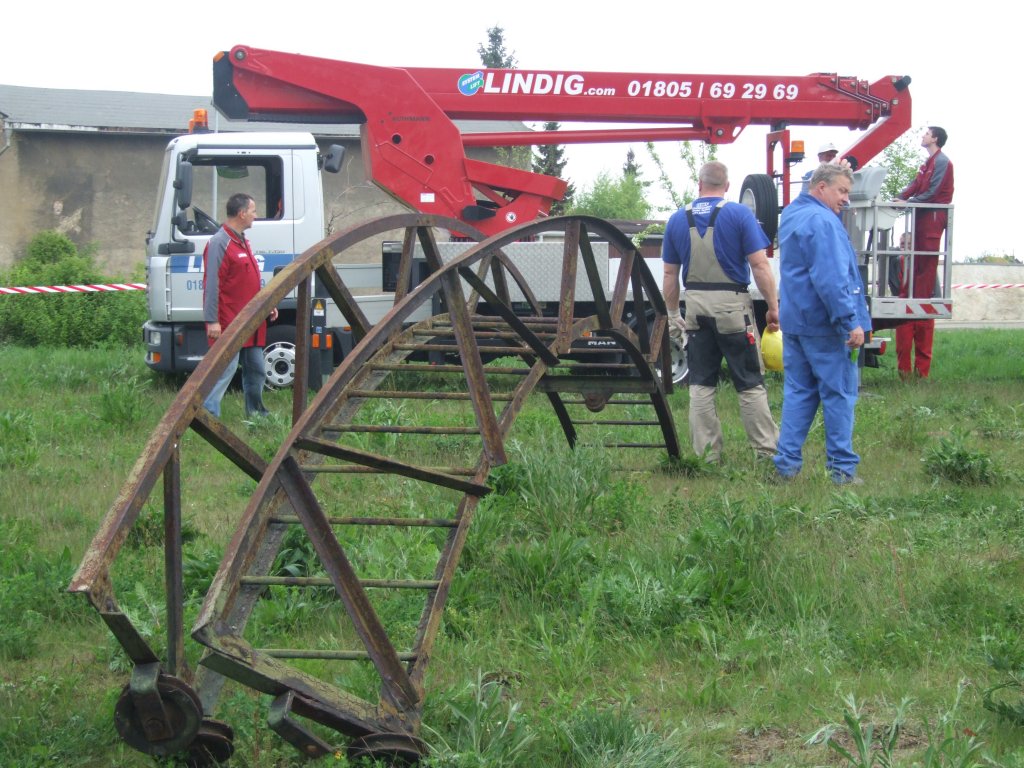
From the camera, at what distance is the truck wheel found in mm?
11445

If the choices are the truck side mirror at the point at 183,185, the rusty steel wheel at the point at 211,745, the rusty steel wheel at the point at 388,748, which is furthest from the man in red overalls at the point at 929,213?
the rusty steel wheel at the point at 211,745

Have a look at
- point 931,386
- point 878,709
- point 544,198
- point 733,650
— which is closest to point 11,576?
point 733,650

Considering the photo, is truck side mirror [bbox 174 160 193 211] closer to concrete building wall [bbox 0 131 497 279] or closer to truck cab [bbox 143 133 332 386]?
truck cab [bbox 143 133 332 386]

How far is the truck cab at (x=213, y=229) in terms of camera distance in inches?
433

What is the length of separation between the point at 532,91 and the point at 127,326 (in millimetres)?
8661

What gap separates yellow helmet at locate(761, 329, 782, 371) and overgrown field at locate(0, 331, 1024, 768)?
1.37m

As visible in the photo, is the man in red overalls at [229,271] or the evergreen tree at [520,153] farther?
the evergreen tree at [520,153]

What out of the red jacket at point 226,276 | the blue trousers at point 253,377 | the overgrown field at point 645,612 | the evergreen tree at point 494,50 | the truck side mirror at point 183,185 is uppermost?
the evergreen tree at point 494,50

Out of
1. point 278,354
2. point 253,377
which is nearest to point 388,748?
point 253,377

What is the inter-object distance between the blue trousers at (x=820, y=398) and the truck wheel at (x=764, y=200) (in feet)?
14.7

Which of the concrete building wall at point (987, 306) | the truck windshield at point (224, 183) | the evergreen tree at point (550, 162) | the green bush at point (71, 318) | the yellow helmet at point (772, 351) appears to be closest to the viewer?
the yellow helmet at point (772, 351)

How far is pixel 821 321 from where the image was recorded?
6.94 meters

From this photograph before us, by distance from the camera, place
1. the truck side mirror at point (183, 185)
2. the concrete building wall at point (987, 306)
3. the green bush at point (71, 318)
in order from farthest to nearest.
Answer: the concrete building wall at point (987, 306)
the green bush at point (71, 318)
the truck side mirror at point (183, 185)

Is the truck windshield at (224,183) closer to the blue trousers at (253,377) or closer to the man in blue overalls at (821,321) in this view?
the blue trousers at (253,377)
